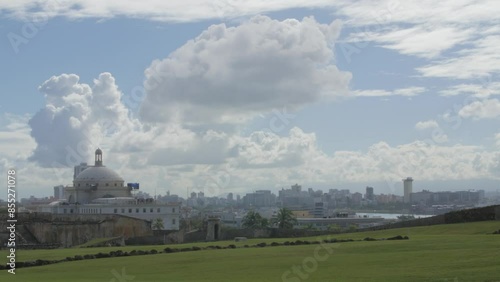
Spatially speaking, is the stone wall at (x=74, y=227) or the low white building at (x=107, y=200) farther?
the low white building at (x=107, y=200)

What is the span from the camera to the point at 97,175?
108 meters

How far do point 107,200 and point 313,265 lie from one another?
7709 centimetres

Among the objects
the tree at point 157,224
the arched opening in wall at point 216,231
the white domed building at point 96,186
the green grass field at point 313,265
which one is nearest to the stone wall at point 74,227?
the arched opening in wall at point 216,231

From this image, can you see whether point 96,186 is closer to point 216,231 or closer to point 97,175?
point 97,175

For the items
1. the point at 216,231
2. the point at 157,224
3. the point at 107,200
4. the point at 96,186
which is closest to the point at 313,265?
the point at 216,231

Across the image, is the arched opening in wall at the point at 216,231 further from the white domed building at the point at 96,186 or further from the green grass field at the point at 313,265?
the white domed building at the point at 96,186

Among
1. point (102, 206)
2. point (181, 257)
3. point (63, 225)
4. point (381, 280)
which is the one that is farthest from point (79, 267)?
point (102, 206)

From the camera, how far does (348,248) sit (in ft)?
109

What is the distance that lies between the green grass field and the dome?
72.4 m

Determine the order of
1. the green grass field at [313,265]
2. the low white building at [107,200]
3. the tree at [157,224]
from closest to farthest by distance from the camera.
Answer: the green grass field at [313,265]
the tree at [157,224]
the low white building at [107,200]

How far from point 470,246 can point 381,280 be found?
9628 mm

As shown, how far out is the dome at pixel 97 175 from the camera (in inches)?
4213

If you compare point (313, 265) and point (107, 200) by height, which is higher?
point (107, 200)

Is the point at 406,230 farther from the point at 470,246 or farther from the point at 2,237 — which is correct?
the point at 2,237
